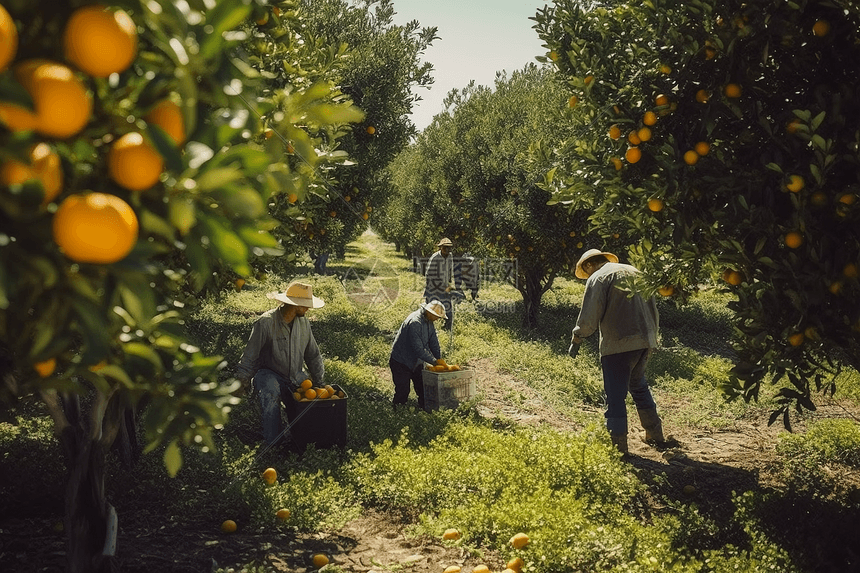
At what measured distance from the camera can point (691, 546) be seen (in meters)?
4.96

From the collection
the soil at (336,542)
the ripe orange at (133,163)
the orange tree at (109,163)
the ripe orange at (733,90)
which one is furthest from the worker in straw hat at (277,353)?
the ripe orange at (133,163)

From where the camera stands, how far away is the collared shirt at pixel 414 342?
853 centimetres

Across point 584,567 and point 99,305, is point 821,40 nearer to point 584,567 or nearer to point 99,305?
point 584,567

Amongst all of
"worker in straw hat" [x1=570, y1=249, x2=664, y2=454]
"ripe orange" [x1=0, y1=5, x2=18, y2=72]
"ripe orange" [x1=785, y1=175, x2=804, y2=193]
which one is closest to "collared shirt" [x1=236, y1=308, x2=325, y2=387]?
"worker in straw hat" [x1=570, y1=249, x2=664, y2=454]

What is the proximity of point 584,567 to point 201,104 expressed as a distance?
13.0 feet

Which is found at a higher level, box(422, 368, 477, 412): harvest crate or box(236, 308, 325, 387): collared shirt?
box(236, 308, 325, 387): collared shirt

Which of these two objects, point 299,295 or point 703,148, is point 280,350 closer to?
point 299,295

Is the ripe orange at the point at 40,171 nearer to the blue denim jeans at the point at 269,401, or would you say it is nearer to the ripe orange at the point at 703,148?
the ripe orange at the point at 703,148

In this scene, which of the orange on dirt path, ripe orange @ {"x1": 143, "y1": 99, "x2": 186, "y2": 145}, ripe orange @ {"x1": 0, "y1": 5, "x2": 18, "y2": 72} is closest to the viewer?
ripe orange @ {"x1": 0, "y1": 5, "x2": 18, "y2": 72}

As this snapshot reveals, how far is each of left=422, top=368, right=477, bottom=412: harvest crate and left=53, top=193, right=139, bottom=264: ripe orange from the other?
7013 mm

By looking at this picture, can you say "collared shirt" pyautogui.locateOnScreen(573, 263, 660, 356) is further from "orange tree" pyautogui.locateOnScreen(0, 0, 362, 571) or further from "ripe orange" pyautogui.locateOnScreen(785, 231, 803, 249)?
"orange tree" pyautogui.locateOnScreen(0, 0, 362, 571)

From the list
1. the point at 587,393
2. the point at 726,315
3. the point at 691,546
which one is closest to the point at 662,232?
the point at 691,546

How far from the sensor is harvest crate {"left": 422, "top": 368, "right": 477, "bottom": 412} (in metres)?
8.18

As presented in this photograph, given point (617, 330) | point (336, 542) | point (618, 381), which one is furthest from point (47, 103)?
point (618, 381)
